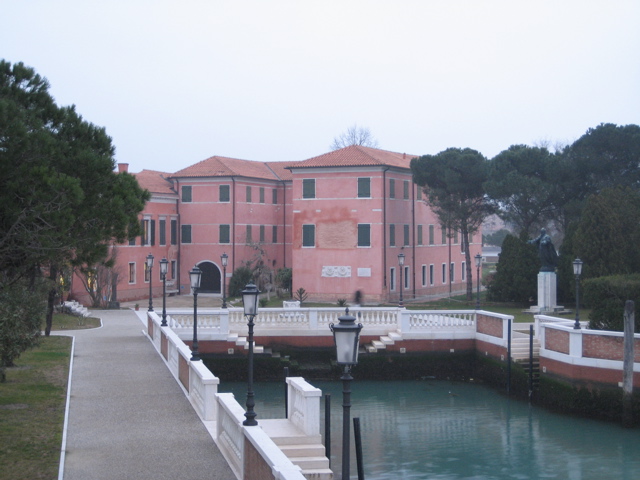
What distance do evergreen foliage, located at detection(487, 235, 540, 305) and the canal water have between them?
1248 cm

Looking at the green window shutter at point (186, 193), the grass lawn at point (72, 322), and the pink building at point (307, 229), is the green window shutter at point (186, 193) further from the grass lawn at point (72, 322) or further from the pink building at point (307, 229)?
the grass lawn at point (72, 322)

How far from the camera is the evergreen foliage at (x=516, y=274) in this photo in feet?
120

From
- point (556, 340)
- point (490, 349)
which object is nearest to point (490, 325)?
point (490, 349)

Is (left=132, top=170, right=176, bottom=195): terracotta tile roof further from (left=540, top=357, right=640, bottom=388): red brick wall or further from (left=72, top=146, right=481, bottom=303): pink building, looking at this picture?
(left=540, top=357, right=640, bottom=388): red brick wall

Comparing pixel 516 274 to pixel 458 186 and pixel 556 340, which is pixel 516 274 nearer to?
pixel 458 186

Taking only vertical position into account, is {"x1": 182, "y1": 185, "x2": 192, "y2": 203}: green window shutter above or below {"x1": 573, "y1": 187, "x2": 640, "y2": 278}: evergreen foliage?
above

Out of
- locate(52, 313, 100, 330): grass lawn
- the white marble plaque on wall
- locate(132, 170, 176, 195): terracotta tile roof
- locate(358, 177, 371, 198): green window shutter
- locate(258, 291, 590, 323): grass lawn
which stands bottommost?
locate(52, 313, 100, 330): grass lawn

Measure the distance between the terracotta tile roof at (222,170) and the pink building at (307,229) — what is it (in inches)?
2.8

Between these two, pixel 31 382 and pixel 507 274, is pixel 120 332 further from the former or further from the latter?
pixel 507 274

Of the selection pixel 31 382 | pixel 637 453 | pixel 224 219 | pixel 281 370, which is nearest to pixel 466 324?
pixel 281 370

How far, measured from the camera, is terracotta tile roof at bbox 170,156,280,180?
49.3m

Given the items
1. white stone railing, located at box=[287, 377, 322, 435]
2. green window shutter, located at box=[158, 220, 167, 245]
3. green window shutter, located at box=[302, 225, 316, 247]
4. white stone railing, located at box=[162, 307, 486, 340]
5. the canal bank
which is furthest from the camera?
green window shutter, located at box=[158, 220, 167, 245]

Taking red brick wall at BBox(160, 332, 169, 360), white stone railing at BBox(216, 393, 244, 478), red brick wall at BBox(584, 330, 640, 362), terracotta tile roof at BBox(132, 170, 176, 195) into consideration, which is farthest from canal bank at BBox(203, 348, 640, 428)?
terracotta tile roof at BBox(132, 170, 176, 195)

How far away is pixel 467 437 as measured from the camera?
63.6 ft
